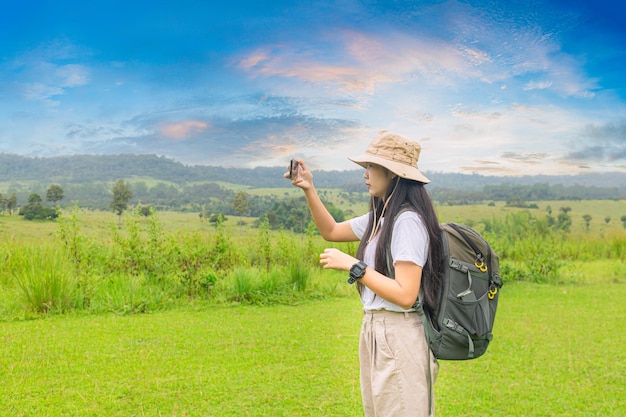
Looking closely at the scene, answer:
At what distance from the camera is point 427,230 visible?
2678 mm

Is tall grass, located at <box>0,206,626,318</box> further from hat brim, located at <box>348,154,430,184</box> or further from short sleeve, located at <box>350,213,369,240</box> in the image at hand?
hat brim, located at <box>348,154,430,184</box>

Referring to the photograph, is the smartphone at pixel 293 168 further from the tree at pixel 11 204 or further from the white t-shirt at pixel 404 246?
the tree at pixel 11 204

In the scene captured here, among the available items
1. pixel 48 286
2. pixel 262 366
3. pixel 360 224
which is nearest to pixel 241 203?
pixel 48 286

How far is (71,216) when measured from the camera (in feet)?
35.8

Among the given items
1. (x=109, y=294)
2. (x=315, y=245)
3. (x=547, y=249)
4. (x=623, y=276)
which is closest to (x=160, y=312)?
(x=109, y=294)

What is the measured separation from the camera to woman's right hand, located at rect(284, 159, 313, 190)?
3.23 metres

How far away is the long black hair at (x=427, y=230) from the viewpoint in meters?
2.70

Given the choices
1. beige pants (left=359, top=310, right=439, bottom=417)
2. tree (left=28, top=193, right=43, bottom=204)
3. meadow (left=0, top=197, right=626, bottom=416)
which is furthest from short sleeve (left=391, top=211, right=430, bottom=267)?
tree (left=28, top=193, right=43, bottom=204)

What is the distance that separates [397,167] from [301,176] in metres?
0.69

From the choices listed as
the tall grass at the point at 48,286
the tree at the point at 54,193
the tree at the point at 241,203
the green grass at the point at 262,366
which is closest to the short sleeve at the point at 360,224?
the green grass at the point at 262,366

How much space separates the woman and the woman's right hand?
470 millimetres

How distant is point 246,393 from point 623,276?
441 inches

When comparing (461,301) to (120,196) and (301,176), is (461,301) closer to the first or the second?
(301,176)

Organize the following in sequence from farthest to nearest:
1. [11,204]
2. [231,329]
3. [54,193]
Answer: [11,204] → [54,193] → [231,329]
